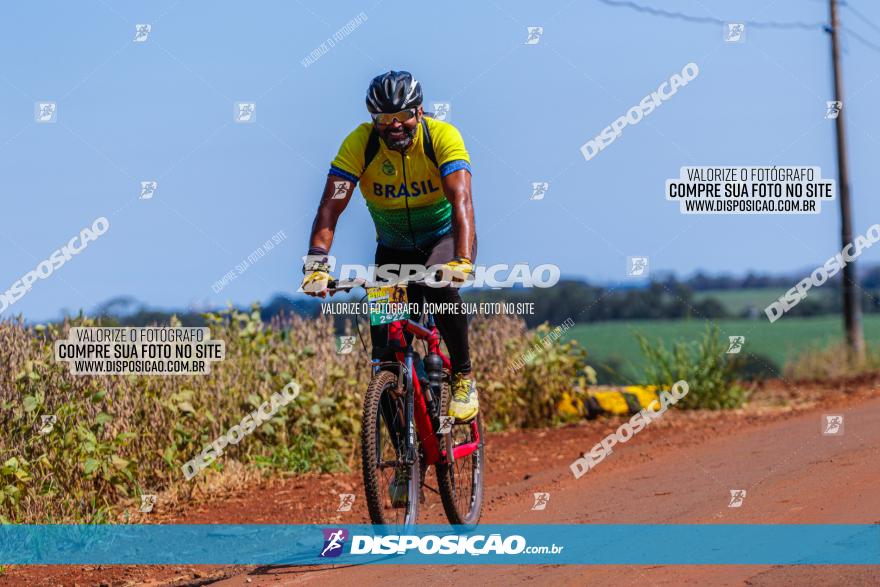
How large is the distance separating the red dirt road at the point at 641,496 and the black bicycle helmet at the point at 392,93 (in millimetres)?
2833

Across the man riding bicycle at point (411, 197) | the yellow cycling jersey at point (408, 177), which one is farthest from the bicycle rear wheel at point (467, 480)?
the yellow cycling jersey at point (408, 177)

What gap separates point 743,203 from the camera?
45.0 ft

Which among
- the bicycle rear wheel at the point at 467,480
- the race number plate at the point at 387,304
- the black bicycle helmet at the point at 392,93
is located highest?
the black bicycle helmet at the point at 392,93

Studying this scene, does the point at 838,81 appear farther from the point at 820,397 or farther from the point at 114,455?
the point at 114,455

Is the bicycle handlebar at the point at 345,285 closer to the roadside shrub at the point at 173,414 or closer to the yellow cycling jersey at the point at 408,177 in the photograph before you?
the yellow cycling jersey at the point at 408,177

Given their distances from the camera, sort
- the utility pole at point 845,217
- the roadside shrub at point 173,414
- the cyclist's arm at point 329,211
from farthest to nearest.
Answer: the utility pole at point 845,217
the roadside shrub at point 173,414
the cyclist's arm at point 329,211

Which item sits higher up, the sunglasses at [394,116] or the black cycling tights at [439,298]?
the sunglasses at [394,116]

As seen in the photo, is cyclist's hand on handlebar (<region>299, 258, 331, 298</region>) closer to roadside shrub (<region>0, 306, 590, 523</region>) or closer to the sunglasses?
the sunglasses

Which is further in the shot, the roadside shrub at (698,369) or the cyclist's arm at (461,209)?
the roadside shrub at (698,369)

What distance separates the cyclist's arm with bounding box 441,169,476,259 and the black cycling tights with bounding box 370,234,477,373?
246 mm

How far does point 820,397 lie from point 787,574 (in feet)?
34.6

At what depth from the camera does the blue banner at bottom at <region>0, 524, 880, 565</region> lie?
6.97 meters

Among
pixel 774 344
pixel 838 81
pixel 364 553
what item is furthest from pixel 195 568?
pixel 774 344

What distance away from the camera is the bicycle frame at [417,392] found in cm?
757
